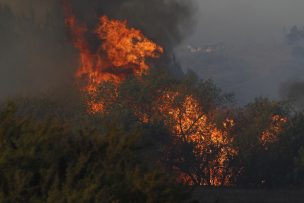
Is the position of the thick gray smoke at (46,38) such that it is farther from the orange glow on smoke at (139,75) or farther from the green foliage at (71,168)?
the green foliage at (71,168)

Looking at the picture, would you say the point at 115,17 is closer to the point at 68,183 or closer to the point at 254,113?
the point at 254,113

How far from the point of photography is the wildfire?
67.8 meters

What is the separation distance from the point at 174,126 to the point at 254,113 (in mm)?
7291

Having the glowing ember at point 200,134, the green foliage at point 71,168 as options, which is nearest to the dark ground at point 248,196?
the glowing ember at point 200,134

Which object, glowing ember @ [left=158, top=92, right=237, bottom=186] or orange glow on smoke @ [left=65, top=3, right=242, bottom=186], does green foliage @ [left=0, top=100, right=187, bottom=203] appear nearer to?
orange glow on smoke @ [left=65, top=3, right=242, bottom=186]

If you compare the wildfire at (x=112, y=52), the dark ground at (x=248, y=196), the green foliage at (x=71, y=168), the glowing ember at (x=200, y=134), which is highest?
the wildfire at (x=112, y=52)

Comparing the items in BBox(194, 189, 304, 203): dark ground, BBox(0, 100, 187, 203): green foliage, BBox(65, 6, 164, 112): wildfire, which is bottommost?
BBox(0, 100, 187, 203): green foliage

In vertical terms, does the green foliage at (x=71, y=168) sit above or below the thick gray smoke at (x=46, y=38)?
below

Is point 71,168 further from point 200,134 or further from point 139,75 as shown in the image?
point 139,75

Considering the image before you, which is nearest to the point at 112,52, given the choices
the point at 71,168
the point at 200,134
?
the point at 200,134

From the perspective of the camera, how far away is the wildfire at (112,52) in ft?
222

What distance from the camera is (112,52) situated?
6906 centimetres

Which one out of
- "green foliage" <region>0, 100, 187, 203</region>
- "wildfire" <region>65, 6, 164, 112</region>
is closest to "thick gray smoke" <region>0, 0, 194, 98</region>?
"wildfire" <region>65, 6, 164, 112</region>

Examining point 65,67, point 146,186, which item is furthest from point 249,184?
point 65,67
